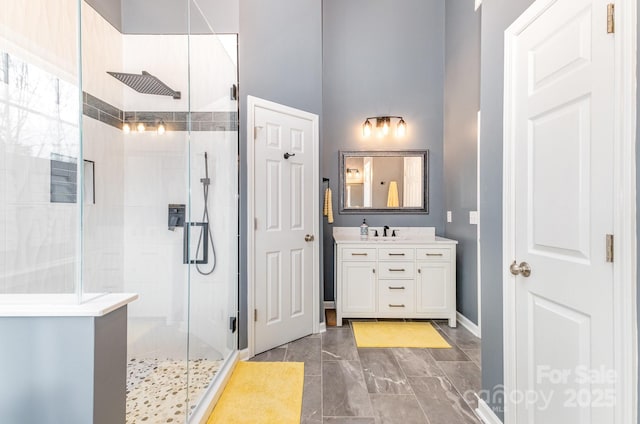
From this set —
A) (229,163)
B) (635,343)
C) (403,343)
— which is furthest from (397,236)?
(635,343)

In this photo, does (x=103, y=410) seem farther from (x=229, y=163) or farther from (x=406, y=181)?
(x=406, y=181)

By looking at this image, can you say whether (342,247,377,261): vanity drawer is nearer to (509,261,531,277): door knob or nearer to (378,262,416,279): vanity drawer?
(378,262,416,279): vanity drawer

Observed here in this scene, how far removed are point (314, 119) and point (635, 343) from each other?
2.55 metres

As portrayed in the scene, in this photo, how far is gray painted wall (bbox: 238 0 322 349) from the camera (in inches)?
93.7

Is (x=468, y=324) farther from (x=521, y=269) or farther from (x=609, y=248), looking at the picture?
(x=609, y=248)

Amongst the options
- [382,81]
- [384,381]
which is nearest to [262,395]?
[384,381]

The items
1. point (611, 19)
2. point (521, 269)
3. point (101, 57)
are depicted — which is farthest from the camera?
point (101, 57)

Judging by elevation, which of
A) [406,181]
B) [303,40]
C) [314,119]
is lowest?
[406,181]

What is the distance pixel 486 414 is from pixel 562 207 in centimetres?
126

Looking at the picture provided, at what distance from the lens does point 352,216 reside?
356 cm

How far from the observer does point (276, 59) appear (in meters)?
2.60

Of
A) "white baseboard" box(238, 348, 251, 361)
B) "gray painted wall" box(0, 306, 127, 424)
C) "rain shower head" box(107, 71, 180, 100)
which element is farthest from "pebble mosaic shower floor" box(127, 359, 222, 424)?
"rain shower head" box(107, 71, 180, 100)

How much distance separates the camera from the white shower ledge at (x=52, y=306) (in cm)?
80

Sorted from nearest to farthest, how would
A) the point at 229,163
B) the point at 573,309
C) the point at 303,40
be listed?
the point at 573,309 → the point at 229,163 → the point at 303,40
